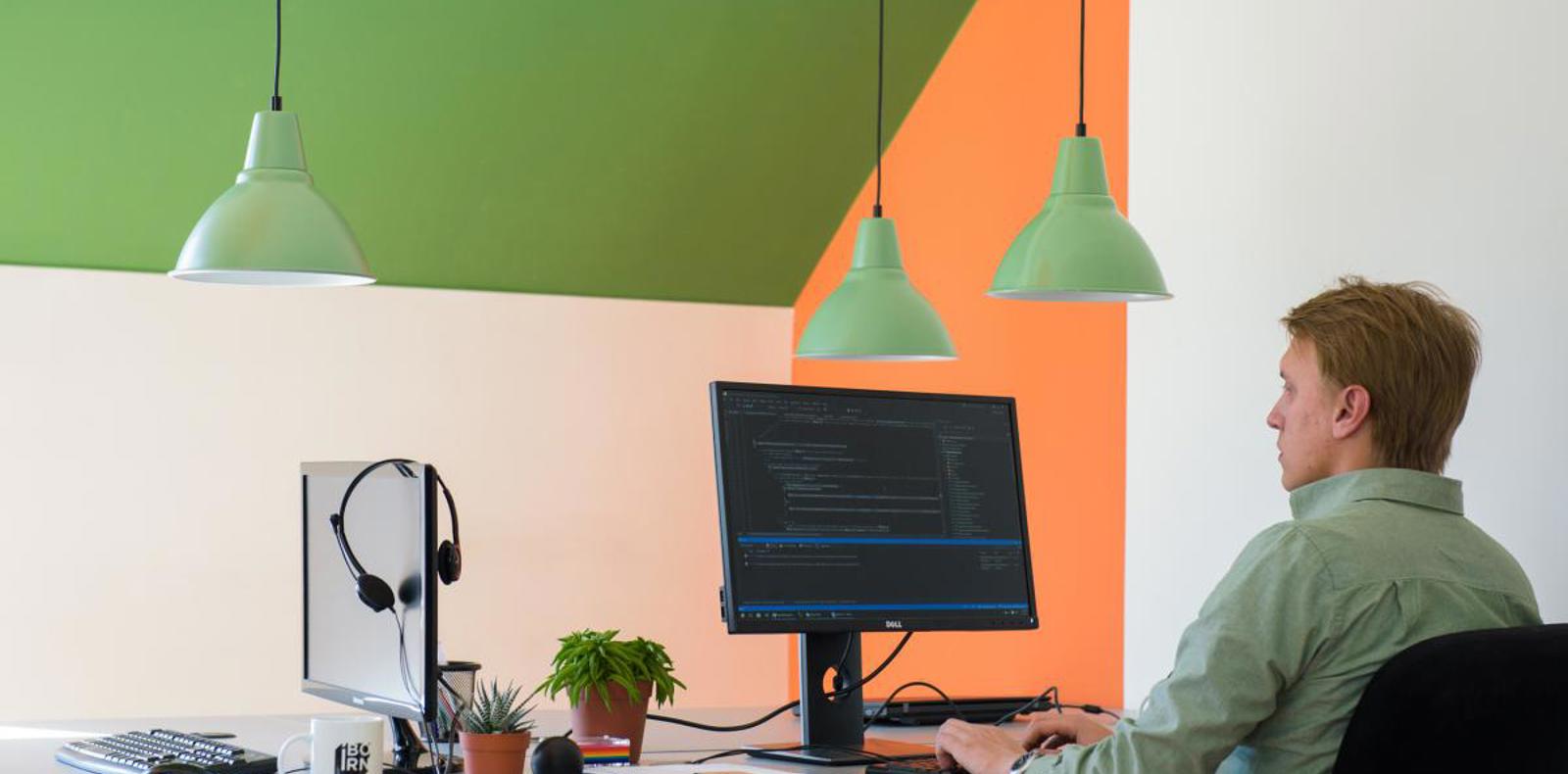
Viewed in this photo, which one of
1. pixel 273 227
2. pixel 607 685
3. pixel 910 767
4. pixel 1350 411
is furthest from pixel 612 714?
pixel 1350 411

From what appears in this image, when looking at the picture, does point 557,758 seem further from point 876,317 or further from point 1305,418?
point 876,317

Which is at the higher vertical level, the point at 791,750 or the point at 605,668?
the point at 605,668

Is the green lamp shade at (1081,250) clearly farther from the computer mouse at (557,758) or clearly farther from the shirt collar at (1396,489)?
the computer mouse at (557,758)

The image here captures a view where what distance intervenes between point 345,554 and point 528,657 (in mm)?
3050

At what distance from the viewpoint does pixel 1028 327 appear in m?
4.56

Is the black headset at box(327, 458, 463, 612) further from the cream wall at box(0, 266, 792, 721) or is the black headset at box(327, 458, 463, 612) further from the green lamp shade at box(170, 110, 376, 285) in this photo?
the cream wall at box(0, 266, 792, 721)

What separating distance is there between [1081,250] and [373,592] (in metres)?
1.35

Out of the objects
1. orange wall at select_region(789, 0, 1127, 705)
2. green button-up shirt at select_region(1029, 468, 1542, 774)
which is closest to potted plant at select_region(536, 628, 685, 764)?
green button-up shirt at select_region(1029, 468, 1542, 774)

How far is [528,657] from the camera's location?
535 cm

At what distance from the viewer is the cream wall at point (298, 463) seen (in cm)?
481

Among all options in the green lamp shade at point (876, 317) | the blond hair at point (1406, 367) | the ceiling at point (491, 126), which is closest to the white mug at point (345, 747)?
the blond hair at point (1406, 367)

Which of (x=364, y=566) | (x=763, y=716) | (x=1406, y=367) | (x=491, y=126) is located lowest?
(x=763, y=716)

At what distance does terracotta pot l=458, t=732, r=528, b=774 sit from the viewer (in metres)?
2.18

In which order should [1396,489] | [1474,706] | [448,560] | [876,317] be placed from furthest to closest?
1. [876,317]
2. [448,560]
3. [1396,489]
4. [1474,706]
